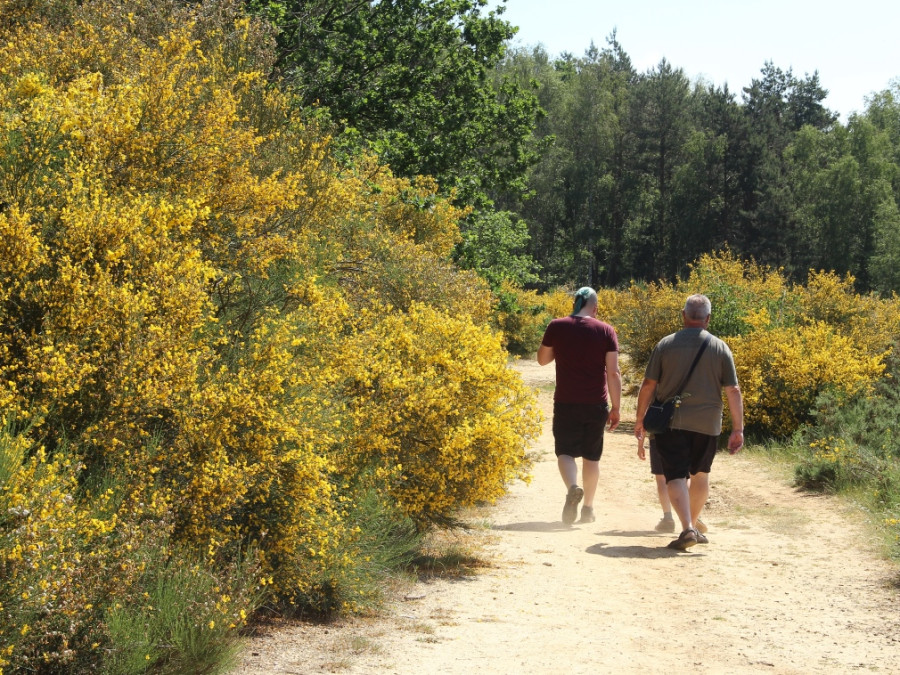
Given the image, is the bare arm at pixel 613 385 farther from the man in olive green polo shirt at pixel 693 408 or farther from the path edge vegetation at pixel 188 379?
the path edge vegetation at pixel 188 379

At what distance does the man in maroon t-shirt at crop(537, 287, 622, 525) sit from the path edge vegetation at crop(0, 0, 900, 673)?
0.89m

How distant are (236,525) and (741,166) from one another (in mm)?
58600

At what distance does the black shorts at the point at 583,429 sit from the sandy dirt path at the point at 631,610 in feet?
2.23

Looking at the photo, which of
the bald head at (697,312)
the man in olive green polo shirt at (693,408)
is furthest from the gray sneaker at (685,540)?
the bald head at (697,312)

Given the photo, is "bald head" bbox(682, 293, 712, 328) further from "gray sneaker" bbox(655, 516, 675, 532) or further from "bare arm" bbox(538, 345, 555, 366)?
"gray sneaker" bbox(655, 516, 675, 532)

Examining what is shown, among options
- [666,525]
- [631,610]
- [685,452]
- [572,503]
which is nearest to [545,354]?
[572,503]

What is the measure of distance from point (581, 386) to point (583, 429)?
378 mm

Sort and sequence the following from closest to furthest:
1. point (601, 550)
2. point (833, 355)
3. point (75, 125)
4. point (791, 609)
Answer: point (75, 125) < point (791, 609) < point (601, 550) < point (833, 355)

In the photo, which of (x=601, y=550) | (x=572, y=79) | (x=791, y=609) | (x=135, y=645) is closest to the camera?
(x=135, y=645)

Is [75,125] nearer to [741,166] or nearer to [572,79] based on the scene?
[741,166]

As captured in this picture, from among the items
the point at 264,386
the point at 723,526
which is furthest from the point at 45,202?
the point at 723,526

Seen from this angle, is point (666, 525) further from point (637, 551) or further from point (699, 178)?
point (699, 178)

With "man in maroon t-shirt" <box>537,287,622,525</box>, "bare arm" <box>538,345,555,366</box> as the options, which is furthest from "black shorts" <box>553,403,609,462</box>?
"bare arm" <box>538,345,555,366</box>

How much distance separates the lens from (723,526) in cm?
874
